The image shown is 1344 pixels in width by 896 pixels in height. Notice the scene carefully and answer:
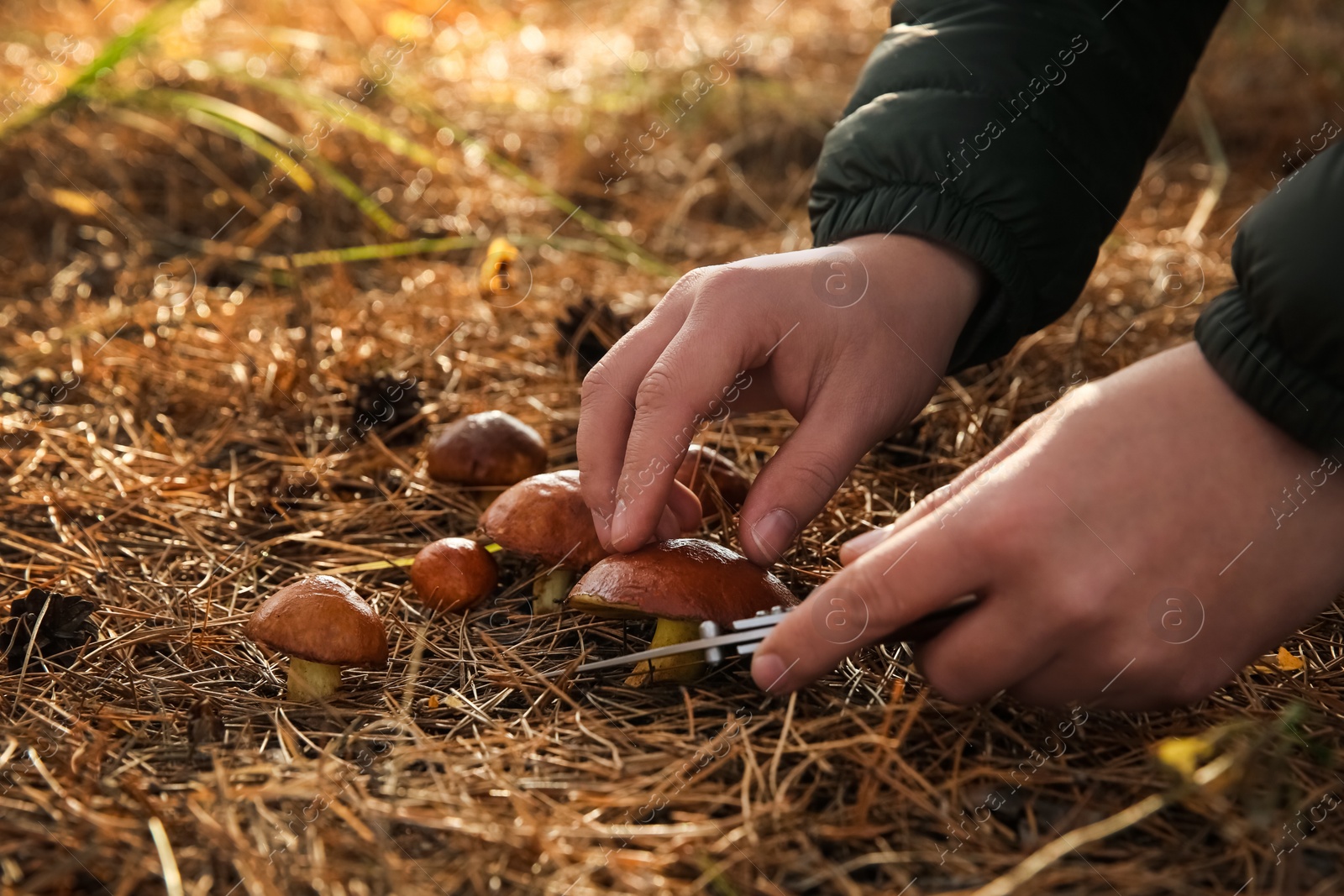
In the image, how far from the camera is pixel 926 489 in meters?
2.66

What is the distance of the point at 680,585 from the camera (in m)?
1.81

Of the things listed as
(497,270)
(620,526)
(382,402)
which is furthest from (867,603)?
(497,270)

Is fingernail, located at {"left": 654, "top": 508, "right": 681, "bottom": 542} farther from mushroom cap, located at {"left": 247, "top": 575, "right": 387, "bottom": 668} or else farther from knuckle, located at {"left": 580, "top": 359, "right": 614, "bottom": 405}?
mushroom cap, located at {"left": 247, "top": 575, "right": 387, "bottom": 668}

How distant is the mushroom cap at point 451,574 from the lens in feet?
7.20

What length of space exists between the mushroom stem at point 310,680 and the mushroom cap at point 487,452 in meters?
0.74

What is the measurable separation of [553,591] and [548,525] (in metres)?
0.22

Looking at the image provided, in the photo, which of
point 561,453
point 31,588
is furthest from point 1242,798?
point 31,588

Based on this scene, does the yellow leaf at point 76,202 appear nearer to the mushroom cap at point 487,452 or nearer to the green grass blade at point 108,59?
the green grass blade at point 108,59

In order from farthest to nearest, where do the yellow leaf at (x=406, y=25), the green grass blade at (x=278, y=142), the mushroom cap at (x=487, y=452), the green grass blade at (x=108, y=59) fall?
the yellow leaf at (x=406, y=25), the green grass blade at (x=108, y=59), the green grass blade at (x=278, y=142), the mushroom cap at (x=487, y=452)

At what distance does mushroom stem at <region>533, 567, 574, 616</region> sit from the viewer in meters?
2.26

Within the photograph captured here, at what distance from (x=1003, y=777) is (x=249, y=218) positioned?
4.55 m

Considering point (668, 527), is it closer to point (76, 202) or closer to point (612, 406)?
point (612, 406)

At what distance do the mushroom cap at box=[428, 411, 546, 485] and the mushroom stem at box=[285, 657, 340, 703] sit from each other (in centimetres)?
74

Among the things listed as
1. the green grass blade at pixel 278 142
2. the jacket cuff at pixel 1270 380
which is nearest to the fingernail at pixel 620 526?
the jacket cuff at pixel 1270 380
